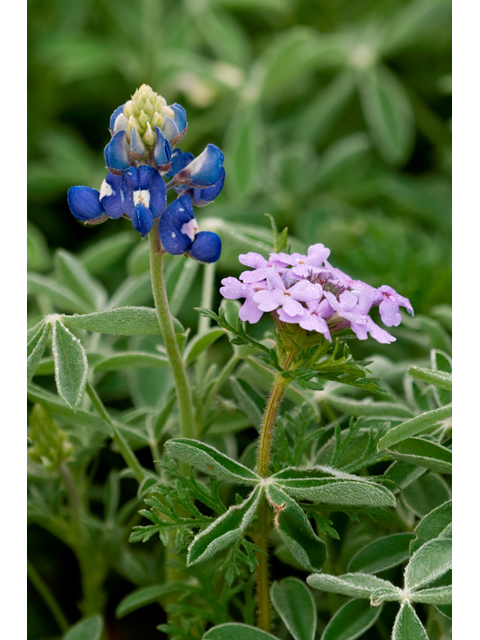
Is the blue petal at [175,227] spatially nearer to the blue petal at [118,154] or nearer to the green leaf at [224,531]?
the blue petal at [118,154]

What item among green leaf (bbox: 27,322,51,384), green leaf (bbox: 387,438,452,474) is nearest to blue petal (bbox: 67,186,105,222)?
green leaf (bbox: 27,322,51,384)

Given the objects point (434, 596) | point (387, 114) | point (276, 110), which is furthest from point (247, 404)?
point (276, 110)

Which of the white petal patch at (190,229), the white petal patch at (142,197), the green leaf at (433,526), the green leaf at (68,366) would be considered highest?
the white petal patch at (142,197)

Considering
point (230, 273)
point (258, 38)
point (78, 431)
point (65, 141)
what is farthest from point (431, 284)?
point (258, 38)

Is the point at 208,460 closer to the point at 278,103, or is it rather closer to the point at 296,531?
the point at 296,531

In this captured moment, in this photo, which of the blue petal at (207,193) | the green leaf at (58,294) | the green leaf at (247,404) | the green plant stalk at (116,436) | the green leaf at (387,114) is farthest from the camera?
the green leaf at (387,114)

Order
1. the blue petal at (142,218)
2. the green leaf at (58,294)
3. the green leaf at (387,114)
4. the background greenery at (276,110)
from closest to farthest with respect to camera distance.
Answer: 1. the blue petal at (142,218)
2. the green leaf at (58,294)
3. the background greenery at (276,110)
4. the green leaf at (387,114)

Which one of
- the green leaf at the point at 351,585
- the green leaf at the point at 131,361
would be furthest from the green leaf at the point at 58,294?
the green leaf at the point at 351,585

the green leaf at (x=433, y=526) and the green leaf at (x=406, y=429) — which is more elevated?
the green leaf at (x=406, y=429)
